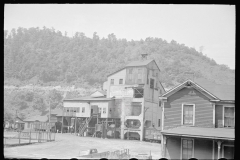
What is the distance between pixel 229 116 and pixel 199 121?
189 cm

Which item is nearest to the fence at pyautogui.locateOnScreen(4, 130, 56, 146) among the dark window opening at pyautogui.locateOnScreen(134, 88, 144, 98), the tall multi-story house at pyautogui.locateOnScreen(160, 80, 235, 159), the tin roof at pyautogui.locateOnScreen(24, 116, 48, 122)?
the tin roof at pyautogui.locateOnScreen(24, 116, 48, 122)

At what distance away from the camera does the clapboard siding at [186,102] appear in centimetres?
1703

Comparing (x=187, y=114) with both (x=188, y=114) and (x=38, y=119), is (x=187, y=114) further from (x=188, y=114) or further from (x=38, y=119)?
(x=38, y=119)

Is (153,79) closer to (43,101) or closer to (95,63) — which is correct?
(95,63)

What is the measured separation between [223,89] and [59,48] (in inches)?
1291

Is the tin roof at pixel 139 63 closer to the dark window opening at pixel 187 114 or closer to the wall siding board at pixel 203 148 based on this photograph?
the dark window opening at pixel 187 114

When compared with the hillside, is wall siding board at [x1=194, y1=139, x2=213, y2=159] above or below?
below

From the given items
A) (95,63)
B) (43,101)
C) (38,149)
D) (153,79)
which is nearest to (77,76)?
(95,63)

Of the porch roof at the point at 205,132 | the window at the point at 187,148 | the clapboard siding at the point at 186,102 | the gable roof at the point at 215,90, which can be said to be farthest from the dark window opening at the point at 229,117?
the window at the point at 187,148

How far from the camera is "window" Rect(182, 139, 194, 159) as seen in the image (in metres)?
15.5

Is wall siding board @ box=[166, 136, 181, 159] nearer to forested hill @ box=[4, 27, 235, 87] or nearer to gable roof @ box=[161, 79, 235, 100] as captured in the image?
gable roof @ box=[161, 79, 235, 100]

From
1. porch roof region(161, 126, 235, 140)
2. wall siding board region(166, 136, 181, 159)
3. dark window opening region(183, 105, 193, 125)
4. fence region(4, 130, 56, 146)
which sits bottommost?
fence region(4, 130, 56, 146)

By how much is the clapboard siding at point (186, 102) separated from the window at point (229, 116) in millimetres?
852

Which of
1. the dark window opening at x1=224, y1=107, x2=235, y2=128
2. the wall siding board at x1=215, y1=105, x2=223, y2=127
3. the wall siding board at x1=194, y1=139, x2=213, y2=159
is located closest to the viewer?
the wall siding board at x1=194, y1=139, x2=213, y2=159
